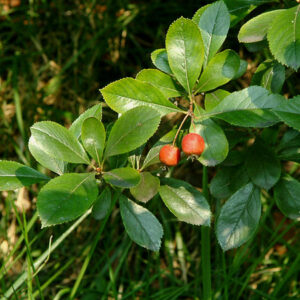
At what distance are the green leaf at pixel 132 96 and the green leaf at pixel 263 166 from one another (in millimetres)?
363

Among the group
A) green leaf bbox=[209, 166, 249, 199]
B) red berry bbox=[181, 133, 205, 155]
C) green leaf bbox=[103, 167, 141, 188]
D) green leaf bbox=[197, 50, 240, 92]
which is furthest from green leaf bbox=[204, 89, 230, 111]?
green leaf bbox=[209, 166, 249, 199]

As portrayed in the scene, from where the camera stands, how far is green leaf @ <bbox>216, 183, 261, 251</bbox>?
1100 mm

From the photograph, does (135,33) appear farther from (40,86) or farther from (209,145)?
(209,145)

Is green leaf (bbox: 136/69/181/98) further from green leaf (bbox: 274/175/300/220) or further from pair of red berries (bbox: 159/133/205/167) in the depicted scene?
green leaf (bbox: 274/175/300/220)

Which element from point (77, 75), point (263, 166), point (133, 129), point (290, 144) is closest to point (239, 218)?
point (263, 166)

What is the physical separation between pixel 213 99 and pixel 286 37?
0.21 meters

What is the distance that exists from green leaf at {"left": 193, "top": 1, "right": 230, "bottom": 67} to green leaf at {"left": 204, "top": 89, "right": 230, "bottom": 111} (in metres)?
0.08

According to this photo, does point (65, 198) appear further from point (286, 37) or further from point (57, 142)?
point (286, 37)

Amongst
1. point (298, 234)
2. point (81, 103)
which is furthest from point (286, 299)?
point (81, 103)

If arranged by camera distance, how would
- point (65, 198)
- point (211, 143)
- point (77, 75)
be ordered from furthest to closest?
point (77, 75)
point (211, 143)
point (65, 198)

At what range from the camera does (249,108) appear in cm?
92

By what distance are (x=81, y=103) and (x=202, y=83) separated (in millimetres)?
1464

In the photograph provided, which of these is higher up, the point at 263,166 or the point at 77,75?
the point at 263,166

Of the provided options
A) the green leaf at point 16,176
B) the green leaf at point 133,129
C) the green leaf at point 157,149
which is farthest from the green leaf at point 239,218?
the green leaf at point 16,176
